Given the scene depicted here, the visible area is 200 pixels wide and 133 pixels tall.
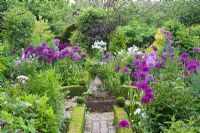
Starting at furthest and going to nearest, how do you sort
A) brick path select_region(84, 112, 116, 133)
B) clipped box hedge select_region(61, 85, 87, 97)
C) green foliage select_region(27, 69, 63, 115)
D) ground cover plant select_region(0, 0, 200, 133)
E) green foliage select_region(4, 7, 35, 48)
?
green foliage select_region(4, 7, 35, 48)
clipped box hedge select_region(61, 85, 87, 97)
brick path select_region(84, 112, 116, 133)
green foliage select_region(27, 69, 63, 115)
ground cover plant select_region(0, 0, 200, 133)

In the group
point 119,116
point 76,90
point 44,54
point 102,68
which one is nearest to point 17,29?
point 44,54

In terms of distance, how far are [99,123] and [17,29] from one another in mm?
4884

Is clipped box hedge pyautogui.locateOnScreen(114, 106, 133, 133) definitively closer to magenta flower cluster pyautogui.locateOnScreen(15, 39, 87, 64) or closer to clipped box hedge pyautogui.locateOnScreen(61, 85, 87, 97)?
clipped box hedge pyautogui.locateOnScreen(61, 85, 87, 97)

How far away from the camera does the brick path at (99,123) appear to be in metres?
6.25

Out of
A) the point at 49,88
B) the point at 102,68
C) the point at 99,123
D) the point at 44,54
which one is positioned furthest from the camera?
the point at 102,68

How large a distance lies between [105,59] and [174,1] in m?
5.75

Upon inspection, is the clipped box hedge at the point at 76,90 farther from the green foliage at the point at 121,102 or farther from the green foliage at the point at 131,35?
the green foliage at the point at 131,35

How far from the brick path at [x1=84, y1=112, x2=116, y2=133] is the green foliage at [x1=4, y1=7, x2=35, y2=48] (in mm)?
4334

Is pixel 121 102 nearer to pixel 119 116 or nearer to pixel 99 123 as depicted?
pixel 99 123

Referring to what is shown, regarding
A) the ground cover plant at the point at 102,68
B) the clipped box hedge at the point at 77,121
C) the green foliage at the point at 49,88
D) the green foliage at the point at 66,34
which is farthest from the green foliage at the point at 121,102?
the green foliage at the point at 66,34

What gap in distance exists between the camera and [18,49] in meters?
10.4

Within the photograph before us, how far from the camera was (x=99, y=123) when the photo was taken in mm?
6613

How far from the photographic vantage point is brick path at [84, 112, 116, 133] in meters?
6.25

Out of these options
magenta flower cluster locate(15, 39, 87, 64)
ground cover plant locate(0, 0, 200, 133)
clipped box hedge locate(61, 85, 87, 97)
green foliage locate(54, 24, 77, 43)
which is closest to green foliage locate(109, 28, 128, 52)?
ground cover plant locate(0, 0, 200, 133)
